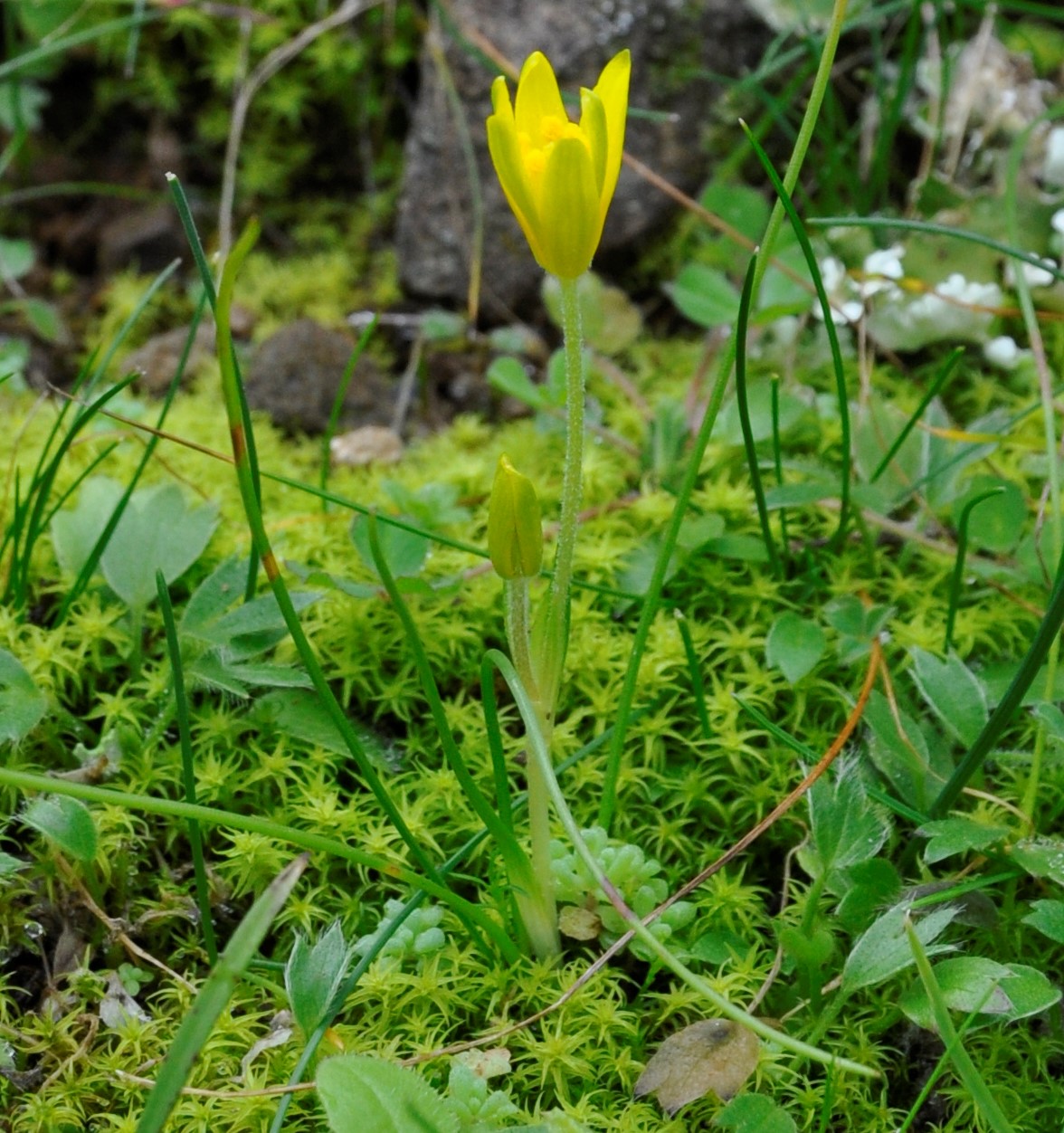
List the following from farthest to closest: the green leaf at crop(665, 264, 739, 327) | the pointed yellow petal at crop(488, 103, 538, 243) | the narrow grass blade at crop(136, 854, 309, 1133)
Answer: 1. the green leaf at crop(665, 264, 739, 327)
2. the pointed yellow petal at crop(488, 103, 538, 243)
3. the narrow grass blade at crop(136, 854, 309, 1133)

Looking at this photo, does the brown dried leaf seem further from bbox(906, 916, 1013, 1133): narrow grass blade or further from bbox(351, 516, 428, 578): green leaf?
bbox(351, 516, 428, 578): green leaf

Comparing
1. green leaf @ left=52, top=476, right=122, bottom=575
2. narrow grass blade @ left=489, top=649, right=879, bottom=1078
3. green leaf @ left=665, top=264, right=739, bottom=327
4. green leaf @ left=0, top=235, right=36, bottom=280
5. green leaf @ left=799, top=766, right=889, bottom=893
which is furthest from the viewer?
green leaf @ left=0, top=235, right=36, bottom=280

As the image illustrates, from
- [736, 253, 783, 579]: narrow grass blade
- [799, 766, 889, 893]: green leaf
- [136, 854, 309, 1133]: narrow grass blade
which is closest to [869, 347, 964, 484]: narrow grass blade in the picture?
[736, 253, 783, 579]: narrow grass blade

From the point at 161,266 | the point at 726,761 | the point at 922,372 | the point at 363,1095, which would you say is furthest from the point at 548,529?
the point at 161,266

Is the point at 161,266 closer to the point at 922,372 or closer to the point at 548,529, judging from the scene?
the point at 548,529

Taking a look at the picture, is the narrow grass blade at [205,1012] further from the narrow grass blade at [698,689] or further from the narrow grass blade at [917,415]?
the narrow grass blade at [917,415]

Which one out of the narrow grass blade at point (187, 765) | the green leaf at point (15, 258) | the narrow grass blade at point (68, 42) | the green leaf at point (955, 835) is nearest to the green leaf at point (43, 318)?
the green leaf at point (15, 258)

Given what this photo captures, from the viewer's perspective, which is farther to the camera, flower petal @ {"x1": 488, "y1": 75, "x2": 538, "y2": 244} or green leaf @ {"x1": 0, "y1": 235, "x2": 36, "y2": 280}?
green leaf @ {"x1": 0, "y1": 235, "x2": 36, "y2": 280}
